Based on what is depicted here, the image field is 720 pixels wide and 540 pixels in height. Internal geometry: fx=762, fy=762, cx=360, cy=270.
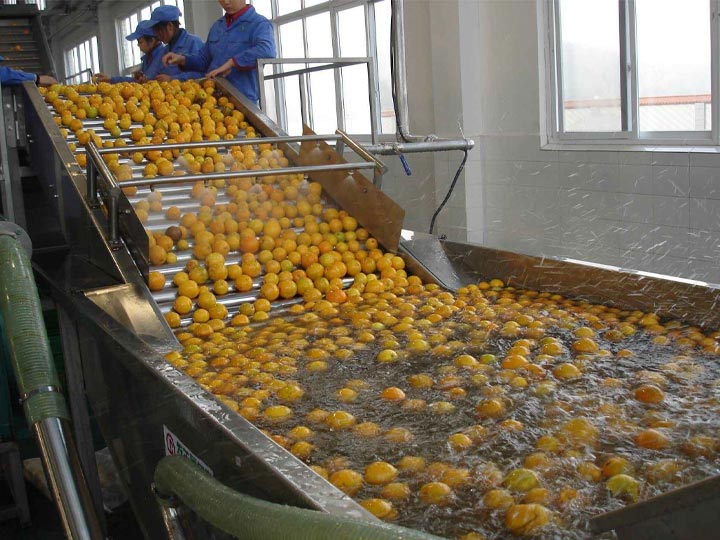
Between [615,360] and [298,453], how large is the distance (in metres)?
1.14

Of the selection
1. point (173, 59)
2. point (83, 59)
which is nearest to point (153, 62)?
point (173, 59)

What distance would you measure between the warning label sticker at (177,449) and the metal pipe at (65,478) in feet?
0.80

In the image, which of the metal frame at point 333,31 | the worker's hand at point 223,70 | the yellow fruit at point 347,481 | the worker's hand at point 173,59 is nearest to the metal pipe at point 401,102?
the worker's hand at point 223,70

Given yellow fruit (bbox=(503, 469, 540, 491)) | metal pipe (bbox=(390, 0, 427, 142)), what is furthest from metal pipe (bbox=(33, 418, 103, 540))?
metal pipe (bbox=(390, 0, 427, 142))

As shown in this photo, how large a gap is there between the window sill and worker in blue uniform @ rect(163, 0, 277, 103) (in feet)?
8.40

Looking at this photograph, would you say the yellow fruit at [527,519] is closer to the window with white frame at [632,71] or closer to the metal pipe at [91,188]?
the metal pipe at [91,188]

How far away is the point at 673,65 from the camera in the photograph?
5.60m

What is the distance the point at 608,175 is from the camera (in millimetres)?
5965

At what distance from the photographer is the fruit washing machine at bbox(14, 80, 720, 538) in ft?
4.98

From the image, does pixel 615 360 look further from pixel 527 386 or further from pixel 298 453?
pixel 298 453

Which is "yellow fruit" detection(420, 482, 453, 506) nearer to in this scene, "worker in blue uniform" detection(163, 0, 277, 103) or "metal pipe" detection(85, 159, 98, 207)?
"metal pipe" detection(85, 159, 98, 207)

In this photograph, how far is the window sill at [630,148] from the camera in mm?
5199

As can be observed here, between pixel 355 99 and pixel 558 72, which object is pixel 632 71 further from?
pixel 355 99

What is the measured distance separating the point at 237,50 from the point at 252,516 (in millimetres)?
5176
